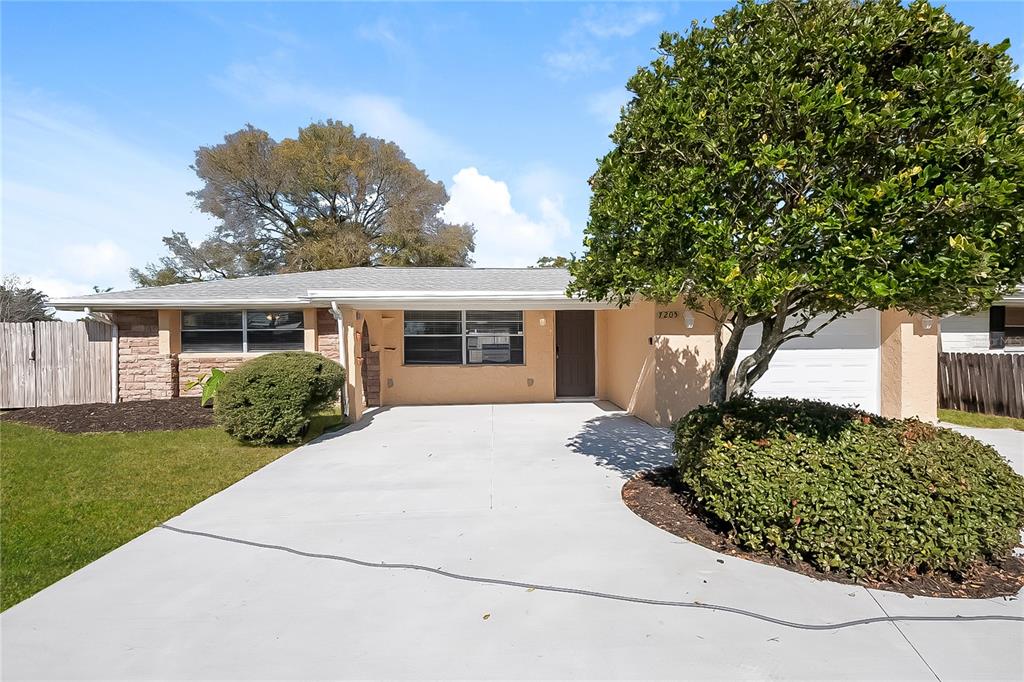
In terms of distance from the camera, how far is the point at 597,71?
6918 millimetres

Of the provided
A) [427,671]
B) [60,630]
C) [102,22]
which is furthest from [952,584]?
[102,22]

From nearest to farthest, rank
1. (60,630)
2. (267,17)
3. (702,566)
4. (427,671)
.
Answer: (427,671) → (60,630) → (702,566) → (267,17)

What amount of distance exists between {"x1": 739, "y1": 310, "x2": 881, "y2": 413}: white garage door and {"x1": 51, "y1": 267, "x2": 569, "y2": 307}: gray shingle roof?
429cm

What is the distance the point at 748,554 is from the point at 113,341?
1265 cm

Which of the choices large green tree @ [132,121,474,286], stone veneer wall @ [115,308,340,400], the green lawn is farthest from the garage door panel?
large green tree @ [132,121,474,286]

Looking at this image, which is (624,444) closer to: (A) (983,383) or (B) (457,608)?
(B) (457,608)

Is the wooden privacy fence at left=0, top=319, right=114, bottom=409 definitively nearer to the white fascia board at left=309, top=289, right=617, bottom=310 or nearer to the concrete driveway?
the white fascia board at left=309, top=289, right=617, bottom=310

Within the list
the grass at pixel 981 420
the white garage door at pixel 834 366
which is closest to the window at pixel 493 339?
the white garage door at pixel 834 366

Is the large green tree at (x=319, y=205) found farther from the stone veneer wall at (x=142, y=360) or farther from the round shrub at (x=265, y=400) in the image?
the round shrub at (x=265, y=400)

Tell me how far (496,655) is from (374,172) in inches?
972

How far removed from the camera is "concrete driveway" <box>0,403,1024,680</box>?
2.34 metres

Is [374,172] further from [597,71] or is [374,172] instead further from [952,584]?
[952,584]

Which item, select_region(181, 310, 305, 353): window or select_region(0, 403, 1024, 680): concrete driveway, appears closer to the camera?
select_region(0, 403, 1024, 680): concrete driveway

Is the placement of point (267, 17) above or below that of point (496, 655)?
above
